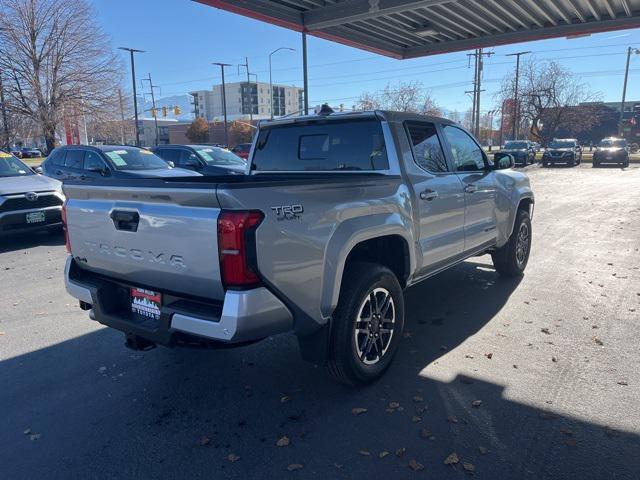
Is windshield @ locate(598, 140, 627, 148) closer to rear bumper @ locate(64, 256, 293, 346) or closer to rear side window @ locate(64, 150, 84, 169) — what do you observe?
rear side window @ locate(64, 150, 84, 169)

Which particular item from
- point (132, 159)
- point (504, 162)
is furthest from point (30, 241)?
point (504, 162)

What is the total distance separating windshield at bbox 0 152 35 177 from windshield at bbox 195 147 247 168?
211 inches

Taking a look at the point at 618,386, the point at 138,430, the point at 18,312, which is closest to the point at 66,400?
the point at 138,430

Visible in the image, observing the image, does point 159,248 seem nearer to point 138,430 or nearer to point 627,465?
point 138,430

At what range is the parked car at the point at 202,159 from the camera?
1383 centimetres

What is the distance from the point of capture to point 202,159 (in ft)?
46.1

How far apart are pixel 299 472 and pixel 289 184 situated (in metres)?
1.64

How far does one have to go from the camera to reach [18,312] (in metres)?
5.21

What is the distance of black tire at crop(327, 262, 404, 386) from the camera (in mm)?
3254

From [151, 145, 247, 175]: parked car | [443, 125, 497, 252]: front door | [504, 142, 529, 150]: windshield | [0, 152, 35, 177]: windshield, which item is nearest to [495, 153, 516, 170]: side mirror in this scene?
[443, 125, 497, 252]: front door

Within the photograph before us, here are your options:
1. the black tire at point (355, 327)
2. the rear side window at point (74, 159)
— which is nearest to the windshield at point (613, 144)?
the rear side window at point (74, 159)

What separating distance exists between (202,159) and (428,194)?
1098 cm

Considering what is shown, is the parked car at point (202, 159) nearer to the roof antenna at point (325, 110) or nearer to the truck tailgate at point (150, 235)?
the roof antenna at point (325, 110)

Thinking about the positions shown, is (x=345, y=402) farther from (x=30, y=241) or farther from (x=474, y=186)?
(x=30, y=241)
